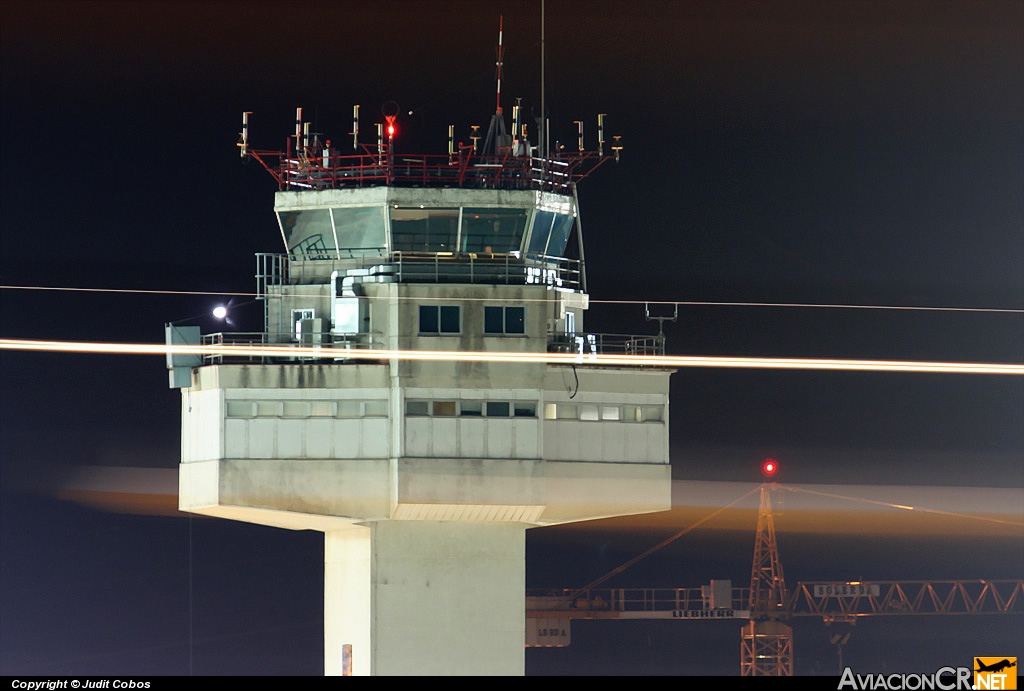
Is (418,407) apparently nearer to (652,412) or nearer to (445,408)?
(445,408)

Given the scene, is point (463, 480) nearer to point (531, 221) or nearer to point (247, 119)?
point (531, 221)

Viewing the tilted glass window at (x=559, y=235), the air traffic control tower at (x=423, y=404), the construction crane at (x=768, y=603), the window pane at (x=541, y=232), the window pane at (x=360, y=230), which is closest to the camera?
the air traffic control tower at (x=423, y=404)

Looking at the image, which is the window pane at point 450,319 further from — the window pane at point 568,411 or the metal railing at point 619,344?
the window pane at point 568,411

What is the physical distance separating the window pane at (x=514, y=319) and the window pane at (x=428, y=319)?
6.47 feet

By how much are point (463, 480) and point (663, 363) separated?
6886mm

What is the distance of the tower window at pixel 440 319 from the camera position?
2222 inches

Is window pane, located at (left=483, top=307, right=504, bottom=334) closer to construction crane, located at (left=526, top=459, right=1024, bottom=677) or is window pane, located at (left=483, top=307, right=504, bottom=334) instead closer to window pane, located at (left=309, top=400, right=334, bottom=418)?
window pane, located at (left=309, top=400, right=334, bottom=418)

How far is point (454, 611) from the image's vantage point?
5778 cm

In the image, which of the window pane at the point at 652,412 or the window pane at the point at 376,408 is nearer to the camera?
the window pane at the point at 376,408

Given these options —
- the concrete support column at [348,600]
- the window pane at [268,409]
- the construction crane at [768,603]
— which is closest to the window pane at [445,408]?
the concrete support column at [348,600]

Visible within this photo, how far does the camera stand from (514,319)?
56.6 metres

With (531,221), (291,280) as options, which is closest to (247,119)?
(291,280)

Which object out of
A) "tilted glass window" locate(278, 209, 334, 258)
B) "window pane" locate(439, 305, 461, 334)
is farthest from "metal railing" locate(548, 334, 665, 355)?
"tilted glass window" locate(278, 209, 334, 258)

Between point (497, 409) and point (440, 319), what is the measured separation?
118 inches
